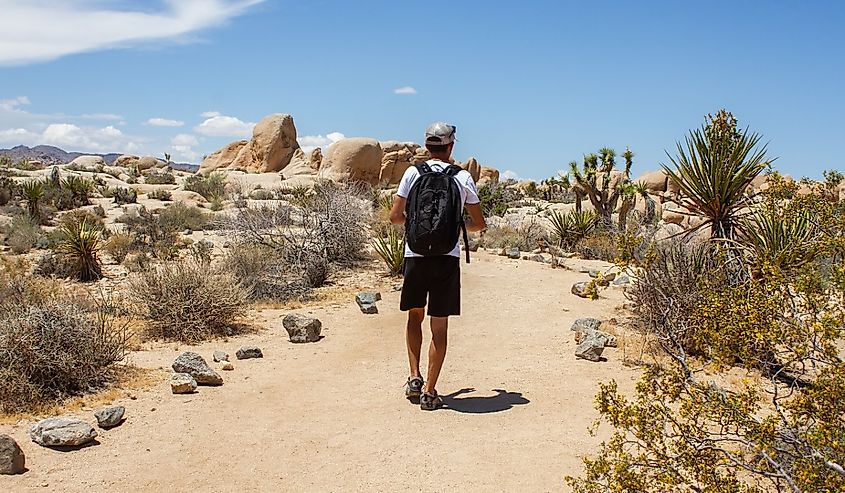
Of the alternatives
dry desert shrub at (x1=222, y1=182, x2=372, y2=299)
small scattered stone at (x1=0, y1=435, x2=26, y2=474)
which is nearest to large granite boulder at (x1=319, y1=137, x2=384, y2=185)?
dry desert shrub at (x1=222, y1=182, x2=372, y2=299)

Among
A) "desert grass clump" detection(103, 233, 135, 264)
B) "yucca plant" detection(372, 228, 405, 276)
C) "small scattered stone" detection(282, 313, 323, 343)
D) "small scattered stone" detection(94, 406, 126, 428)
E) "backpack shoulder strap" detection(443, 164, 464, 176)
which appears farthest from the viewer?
"desert grass clump" detection(103, 233, 135, 264)

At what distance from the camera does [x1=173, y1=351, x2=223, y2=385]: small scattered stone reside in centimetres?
599

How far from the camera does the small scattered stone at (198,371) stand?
5.99 meters

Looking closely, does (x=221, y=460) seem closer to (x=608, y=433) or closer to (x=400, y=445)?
(x=400, y=445)

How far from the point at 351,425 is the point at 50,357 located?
233 cm

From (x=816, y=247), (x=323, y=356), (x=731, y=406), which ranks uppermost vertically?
(x=816, y=247)

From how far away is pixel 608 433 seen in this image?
4.84 metres

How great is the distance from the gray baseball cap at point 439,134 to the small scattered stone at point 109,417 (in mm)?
2851

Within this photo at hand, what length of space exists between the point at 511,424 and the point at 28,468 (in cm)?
301

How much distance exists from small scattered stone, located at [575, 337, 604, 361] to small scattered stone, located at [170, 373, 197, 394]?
3.41 metres

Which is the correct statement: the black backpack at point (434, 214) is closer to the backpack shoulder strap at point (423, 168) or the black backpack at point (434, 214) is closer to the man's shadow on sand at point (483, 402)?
the backpack shoulder strap at point (423, 168)

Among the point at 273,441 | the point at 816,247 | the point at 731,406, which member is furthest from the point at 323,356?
the point at 731,406

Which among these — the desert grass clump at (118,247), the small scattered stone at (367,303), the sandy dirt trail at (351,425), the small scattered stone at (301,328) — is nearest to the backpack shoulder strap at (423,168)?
the sandy dirt trail at (351,425)

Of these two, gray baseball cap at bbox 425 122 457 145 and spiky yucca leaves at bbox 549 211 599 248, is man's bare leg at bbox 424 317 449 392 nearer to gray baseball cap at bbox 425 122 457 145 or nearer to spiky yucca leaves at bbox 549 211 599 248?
gray baseball cap at bbox 425 122 457 145
